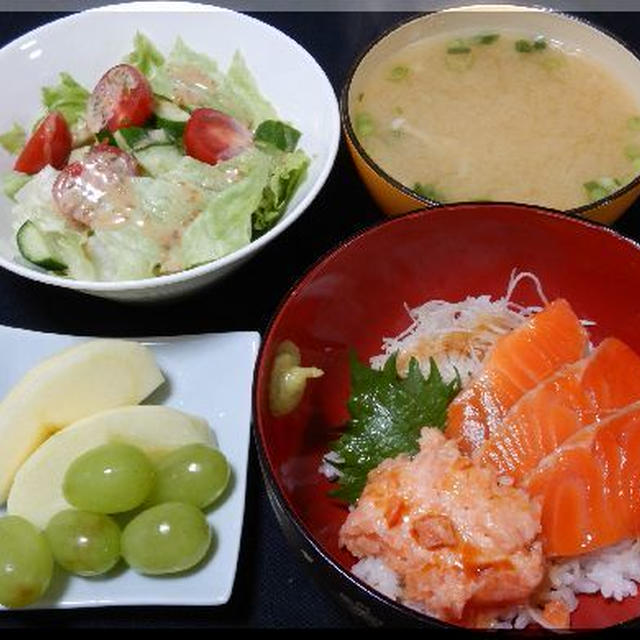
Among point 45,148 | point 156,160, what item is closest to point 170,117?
point 156,160

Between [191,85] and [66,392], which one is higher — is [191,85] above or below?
above

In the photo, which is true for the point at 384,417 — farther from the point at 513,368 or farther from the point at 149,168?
the point at 149,168

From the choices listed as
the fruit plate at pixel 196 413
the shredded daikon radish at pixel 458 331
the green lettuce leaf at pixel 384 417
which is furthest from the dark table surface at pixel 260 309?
the shredded daikon radish at pixel 458 331

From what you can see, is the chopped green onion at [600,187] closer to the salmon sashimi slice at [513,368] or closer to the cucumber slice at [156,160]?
the salmon sashimi slice at [513,368]

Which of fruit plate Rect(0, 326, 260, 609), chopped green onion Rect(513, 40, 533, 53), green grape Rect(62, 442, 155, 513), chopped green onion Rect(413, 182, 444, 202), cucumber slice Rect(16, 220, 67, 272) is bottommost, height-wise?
fruit plate Rect(0, 326, 260, 609)

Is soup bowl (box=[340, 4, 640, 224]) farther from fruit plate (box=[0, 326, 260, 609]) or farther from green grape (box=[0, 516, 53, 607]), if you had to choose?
green grape (box=[0, 516, 53, 607])

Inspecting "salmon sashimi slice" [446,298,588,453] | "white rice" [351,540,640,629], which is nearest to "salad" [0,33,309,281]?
"salmon sashimi slice" [446,298,588,453]

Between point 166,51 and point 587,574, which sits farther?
point 166,51
